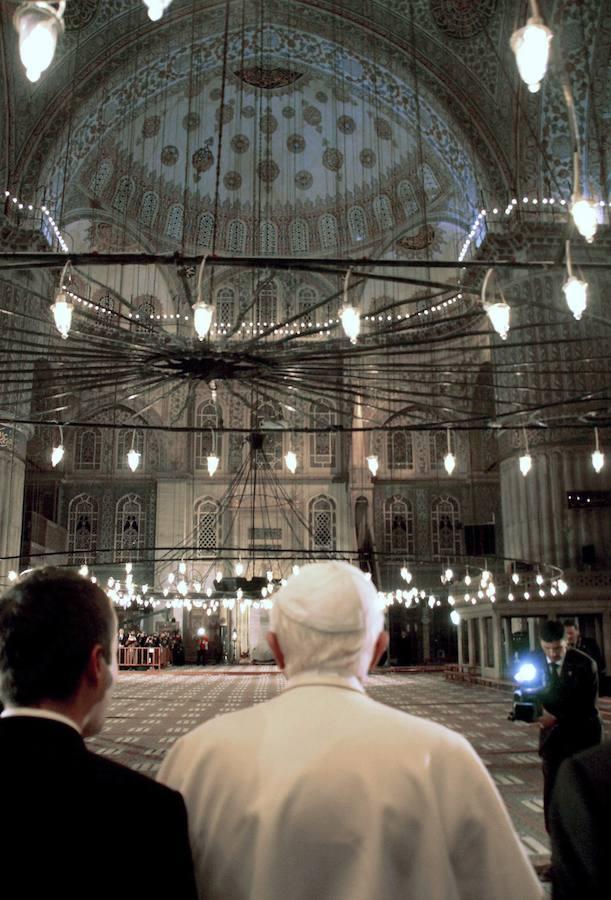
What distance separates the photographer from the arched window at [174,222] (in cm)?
2364

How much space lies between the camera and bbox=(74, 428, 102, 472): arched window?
82.9 feet

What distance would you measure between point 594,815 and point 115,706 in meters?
13.2

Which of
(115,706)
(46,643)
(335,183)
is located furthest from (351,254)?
(46,643)

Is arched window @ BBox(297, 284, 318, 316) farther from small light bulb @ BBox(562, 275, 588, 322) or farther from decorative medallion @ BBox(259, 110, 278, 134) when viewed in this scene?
small light bulb @ BBox(562, 275, 588, 322)

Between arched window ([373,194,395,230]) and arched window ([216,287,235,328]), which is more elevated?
arched window ([373,194,395,230])

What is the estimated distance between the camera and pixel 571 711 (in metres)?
4.23

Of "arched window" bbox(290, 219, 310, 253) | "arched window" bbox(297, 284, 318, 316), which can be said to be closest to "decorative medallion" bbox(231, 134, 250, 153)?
"arched window" bbox(290, 219, 310, 253)

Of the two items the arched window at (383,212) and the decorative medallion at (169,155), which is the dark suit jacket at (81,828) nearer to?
the decorative medallion at (169,155)

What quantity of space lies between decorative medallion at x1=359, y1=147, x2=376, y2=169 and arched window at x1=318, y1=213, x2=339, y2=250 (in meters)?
2.06

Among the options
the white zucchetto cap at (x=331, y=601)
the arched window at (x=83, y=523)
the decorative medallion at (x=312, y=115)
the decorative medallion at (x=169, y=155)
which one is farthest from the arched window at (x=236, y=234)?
the white zucchetto cap at (x=331, y=601)

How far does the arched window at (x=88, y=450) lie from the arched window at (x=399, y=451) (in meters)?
9.02

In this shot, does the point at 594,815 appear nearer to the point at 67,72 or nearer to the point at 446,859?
the point at 446,859

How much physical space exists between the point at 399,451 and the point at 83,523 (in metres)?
9.95

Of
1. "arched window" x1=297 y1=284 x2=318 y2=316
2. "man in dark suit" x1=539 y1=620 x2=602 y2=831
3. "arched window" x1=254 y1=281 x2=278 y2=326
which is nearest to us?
"man in dark suit" x1=539 y1=620 x2=602 y2=831
